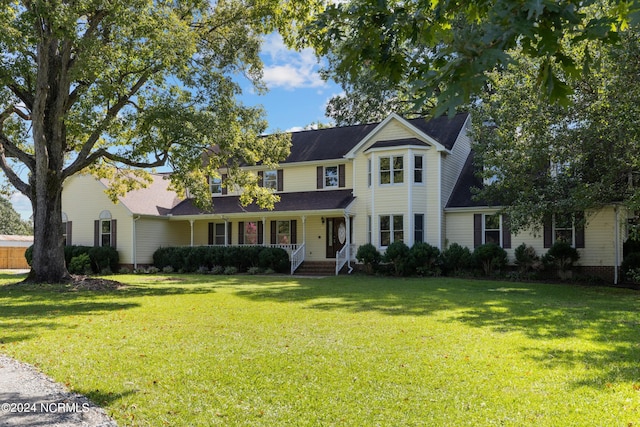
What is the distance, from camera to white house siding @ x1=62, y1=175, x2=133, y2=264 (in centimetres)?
2730

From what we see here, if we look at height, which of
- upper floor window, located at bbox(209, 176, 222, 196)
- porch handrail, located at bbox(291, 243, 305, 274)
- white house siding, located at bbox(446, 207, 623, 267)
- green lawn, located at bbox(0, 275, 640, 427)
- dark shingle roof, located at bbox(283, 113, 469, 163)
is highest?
dark shingle roof, located at bbox(283, 113, 469, 163)

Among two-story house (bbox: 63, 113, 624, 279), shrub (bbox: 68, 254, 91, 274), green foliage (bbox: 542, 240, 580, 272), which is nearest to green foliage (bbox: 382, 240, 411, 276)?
two-story house (bbox: 63, 113, 624, 279)

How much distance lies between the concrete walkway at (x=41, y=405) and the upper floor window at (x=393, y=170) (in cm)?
1899

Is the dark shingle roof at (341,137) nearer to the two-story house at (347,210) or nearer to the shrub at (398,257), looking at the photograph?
the two-story house at (347,210)

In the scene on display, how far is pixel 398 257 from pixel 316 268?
4822 millimetres

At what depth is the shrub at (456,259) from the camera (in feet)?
69.8

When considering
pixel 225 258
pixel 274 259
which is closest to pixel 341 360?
pixel 274 259

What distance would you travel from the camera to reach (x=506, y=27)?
2852 mm

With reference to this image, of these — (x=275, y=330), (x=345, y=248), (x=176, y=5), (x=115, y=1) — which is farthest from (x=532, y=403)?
(x=345, y=248)

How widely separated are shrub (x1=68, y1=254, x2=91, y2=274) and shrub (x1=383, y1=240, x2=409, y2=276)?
14.7m

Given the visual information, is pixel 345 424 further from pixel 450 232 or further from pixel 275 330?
pixel 450 232

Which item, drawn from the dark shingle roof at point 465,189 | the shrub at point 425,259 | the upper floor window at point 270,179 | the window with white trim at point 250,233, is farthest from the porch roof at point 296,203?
the dark shingle roof at point 465,189

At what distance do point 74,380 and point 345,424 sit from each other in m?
3.08

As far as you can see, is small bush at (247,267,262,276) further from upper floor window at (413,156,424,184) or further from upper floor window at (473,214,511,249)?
upper floor window at (473,214,511,249)
